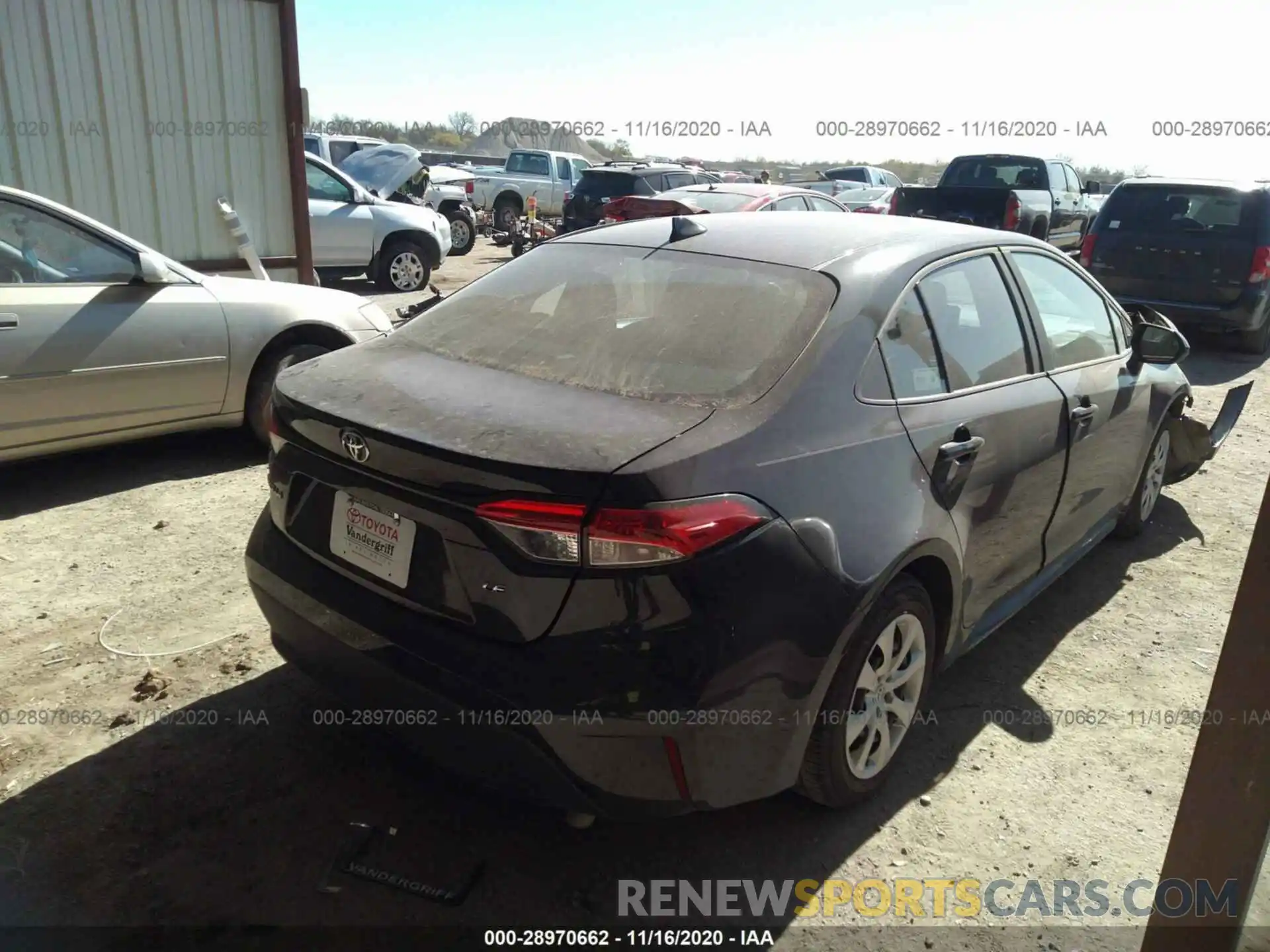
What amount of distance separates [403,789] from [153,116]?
6576 millimetres

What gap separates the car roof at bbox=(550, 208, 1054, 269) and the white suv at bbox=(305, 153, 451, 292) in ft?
30.0

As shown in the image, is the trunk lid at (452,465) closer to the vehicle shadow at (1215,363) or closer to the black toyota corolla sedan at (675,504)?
the black toyota corolla sedan at (675,504)

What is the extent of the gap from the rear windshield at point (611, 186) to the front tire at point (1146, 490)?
40.0 ft

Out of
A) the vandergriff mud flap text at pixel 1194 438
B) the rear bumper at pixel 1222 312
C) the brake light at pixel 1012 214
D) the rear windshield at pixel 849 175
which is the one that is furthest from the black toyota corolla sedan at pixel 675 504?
the rear windshield at pixel 849 175

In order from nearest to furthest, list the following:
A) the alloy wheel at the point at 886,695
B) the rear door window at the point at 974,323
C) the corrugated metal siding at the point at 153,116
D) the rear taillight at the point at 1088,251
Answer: the alloy wheel at the point at 886,695 < the rear door window at the point at 974,323 < the corrugated metal siding at the point at 153,116 < the rear taillight at the point at 1088,251

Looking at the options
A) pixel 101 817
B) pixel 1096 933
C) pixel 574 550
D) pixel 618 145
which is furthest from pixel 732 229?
pixel 618 145

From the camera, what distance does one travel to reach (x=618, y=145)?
63406 mm

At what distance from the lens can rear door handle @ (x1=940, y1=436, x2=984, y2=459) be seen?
2.73 meters

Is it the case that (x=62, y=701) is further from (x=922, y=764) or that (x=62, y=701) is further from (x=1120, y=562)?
(x=1120, y=562)

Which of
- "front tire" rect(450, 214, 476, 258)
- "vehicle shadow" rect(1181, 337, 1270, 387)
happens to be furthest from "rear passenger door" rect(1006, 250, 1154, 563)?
"front tire" rect(450, 214, 476, 258)

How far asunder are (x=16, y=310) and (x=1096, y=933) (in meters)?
4.96

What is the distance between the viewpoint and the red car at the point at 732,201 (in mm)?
11234

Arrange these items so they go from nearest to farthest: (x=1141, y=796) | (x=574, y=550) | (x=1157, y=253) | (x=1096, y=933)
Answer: (x=574, y=550) < (x=1096, y=933) < (x=1141, y=796) < (x=1157, y=253)

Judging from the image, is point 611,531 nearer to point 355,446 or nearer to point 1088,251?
point 355,446
